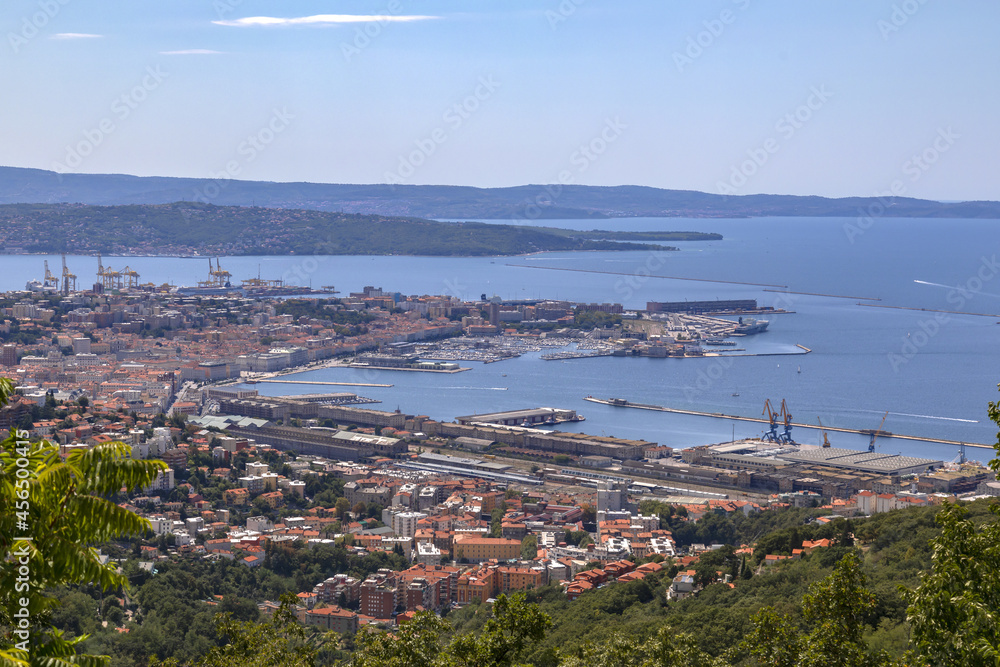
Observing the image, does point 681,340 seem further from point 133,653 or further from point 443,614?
point 133,653

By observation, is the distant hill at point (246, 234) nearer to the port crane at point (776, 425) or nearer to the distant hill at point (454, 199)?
the distant hill at point (454, 199)

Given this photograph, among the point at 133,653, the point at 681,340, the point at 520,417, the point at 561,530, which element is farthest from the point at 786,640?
the point at 681,340

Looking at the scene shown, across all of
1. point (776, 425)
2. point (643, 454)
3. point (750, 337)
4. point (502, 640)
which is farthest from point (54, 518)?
point (750, 337)

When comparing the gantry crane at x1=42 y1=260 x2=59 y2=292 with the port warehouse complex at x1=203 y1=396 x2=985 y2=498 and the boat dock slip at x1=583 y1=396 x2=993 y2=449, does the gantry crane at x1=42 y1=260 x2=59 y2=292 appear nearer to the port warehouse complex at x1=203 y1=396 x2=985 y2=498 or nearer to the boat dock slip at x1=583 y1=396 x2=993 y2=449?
the port warehouse complex at x1=203 y1=396 x2=985 y2=498

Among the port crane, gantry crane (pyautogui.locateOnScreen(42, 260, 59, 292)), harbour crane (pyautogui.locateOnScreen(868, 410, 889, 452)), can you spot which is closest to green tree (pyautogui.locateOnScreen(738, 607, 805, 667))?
harbour crane (pyautogui.locateOnScreen(868, 410, 889, 452))

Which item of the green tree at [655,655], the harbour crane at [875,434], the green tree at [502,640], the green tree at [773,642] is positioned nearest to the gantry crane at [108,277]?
the harbour crane at [875,434]
